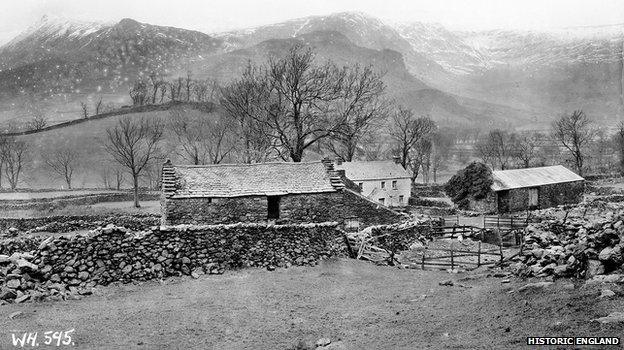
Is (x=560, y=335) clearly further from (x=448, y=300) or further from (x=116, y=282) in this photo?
(x=116, y=282)

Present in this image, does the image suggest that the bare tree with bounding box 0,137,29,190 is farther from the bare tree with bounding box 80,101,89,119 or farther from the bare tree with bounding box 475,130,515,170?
the bare tree with bounding box 475,130,515,170

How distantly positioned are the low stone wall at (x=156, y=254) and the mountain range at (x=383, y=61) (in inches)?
460

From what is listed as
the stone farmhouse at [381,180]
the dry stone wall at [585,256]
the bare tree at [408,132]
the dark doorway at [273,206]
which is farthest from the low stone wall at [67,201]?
the dry stone wall at [585,256]

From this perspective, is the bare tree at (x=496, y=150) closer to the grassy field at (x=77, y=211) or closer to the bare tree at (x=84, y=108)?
the grassy field at (x=77, y=211)

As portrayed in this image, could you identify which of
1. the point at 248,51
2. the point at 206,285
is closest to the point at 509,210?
the point at 206,285

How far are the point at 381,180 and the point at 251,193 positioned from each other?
29.7m

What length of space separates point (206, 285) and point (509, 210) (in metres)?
32.1

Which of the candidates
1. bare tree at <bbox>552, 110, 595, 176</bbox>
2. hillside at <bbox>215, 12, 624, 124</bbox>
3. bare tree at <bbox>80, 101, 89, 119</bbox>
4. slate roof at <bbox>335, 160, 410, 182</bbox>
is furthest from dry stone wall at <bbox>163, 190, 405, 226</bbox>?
bare tree at <bbox>80, 101, 89, 119</bbox>

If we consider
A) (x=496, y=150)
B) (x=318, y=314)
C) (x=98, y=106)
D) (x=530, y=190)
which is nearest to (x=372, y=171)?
(x=530, y=190)

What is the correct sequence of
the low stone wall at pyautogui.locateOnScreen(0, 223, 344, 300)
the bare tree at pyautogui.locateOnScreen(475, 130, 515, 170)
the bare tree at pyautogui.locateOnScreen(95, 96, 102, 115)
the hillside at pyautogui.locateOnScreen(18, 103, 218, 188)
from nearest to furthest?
the low stone wall at pyautogui.locateOnScreen(0, 223, 344, 300)
the hillside at pyautogui.locateOnScreen(18, 103, 218, 188)
the bare tree at pyautogui.locateOnScreen(475, 130, 515, 170)
the bare tree at pyautogui.locateOnScreen(95, 96, 102, 115)

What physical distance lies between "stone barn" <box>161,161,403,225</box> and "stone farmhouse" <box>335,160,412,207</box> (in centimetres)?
2411

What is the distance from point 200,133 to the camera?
198ft

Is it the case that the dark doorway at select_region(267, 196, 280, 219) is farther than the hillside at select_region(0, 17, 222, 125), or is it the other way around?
the hillside at select_region(0, 17, 222, 125)

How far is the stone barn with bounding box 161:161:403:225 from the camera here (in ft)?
68.8
